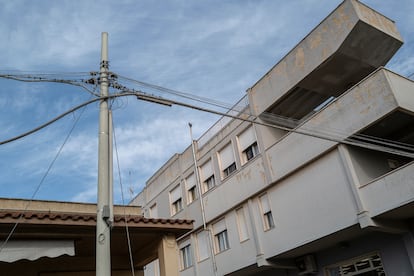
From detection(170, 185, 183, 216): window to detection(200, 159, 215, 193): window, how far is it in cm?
268

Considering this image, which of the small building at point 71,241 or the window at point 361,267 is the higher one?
the small building at point 71,241

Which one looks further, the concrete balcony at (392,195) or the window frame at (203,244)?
the window frame at (203,244)

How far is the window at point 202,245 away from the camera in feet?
66.3

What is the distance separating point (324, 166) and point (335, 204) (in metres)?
1.42

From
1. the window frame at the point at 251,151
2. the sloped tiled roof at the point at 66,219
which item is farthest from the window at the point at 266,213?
the sloped tiled roof at the point at 66,219

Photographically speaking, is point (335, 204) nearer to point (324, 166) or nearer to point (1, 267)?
point (324, 166)

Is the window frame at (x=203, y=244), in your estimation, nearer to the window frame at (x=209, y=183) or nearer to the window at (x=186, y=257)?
the window at (x=186, y=257)

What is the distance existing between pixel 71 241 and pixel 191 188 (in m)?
14.1

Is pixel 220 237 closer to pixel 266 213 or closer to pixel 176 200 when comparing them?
pixel 266 213

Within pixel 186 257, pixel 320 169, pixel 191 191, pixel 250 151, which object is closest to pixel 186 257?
pixel 186 257

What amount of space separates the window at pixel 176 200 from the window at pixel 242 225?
5627 millimetres

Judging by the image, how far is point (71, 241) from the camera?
8.26 m

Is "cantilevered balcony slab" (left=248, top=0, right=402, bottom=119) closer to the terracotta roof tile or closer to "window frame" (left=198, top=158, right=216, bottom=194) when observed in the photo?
"window frame" (left=198, top=158, right=216, bottom=194)

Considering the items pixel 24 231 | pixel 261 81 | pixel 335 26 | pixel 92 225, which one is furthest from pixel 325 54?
pixel 24 231
